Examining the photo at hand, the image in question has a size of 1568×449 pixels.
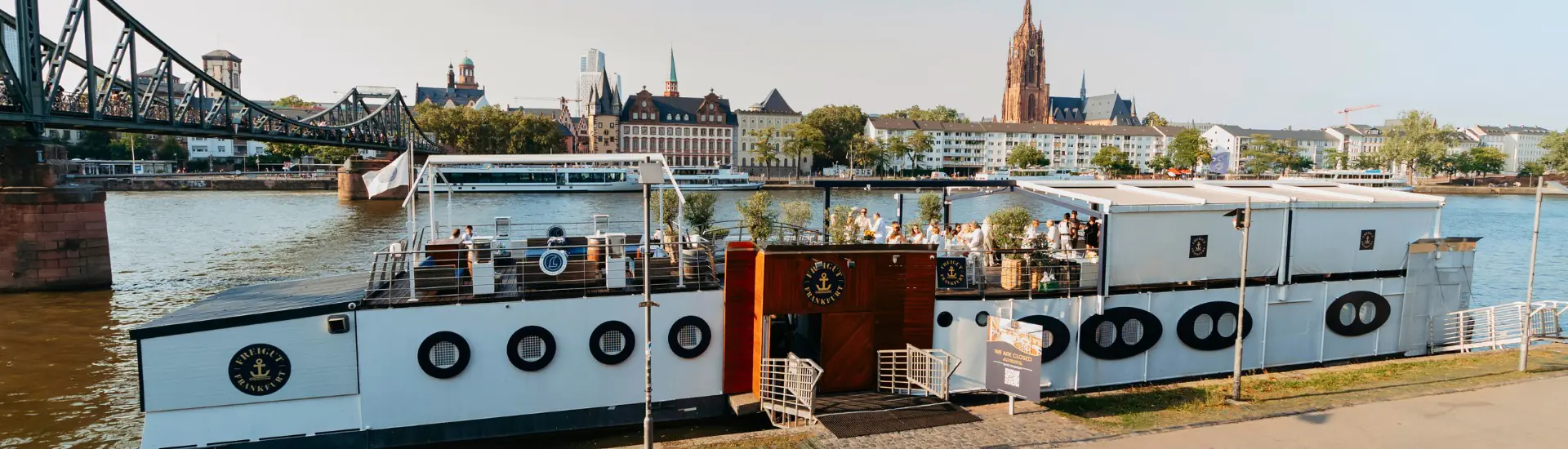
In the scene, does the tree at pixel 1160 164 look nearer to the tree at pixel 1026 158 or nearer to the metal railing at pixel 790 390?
the tree at pixel 1026 158

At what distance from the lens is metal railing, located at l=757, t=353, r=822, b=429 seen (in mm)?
10969

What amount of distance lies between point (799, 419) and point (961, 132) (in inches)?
5551

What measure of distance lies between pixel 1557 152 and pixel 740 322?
563 ft

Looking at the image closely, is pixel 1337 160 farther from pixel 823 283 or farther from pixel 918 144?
pixel 823 283

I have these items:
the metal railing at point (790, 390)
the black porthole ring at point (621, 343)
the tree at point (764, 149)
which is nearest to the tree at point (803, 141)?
the tree at point (764, 149)

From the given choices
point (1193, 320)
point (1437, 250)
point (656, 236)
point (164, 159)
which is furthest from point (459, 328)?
point (164, 159)

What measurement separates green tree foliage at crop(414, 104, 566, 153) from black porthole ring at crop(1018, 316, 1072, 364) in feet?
328

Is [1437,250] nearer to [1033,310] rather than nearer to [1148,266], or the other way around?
[1148,266]

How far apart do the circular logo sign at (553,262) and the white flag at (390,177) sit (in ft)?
8.78

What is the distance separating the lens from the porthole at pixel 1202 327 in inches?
562

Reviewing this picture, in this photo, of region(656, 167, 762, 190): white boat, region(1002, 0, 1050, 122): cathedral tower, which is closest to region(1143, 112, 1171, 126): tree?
region(1002, 0, 1050, 122): cathedral tower

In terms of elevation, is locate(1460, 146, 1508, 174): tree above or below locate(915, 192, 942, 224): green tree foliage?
above

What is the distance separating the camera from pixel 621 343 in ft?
39.0

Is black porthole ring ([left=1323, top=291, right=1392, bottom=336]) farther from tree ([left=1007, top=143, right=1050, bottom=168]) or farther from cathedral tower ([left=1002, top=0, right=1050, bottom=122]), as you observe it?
cathedral tower ([left=1002, top=0, right=1050, bottom=122])
